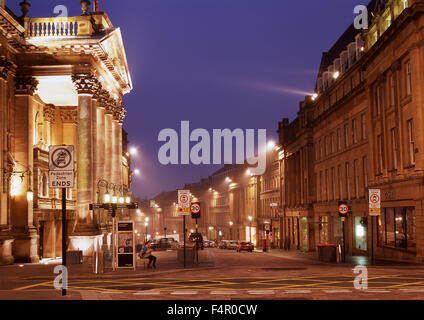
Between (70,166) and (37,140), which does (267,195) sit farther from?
(70,166)

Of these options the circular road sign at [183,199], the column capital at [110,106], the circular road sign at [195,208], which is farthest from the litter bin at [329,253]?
the column capital at [110,106]

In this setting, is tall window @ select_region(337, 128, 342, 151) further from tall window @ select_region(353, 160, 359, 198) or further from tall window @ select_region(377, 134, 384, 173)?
tall window @ select_region(377, 134, 384, 173)

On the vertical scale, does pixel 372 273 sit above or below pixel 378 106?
below

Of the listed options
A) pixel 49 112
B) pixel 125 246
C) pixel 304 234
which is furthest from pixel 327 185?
pixel 125 246

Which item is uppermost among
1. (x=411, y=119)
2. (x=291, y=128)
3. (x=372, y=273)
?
(x=291, y=128)

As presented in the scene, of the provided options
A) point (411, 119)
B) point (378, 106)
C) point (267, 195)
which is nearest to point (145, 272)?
point (411, 119)

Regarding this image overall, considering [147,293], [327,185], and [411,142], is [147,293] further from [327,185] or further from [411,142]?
[327,185]

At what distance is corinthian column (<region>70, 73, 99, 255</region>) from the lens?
139ft

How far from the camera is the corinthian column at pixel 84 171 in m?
42.5

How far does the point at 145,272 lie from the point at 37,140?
88.5ft

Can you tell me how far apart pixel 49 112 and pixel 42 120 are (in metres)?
1.27

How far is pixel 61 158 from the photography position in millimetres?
17125

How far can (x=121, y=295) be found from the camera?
758 inches

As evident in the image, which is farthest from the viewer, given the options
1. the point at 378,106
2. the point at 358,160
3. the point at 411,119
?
the point at 358,160
